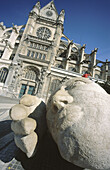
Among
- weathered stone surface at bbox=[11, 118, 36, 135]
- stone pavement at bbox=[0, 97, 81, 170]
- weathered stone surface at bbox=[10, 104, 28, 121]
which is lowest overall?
stone pavement at bbox=[0, 97, 81, 170]

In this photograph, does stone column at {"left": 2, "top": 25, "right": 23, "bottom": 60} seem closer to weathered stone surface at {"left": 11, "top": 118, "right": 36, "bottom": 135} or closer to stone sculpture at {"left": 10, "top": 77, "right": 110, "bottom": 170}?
weathered stone surface at {"left": 11, "top": 118, "right": 36, "bottom": 135}

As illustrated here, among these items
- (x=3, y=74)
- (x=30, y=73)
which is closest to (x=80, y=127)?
(x=30, y=73)

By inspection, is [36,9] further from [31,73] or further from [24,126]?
[24,126]

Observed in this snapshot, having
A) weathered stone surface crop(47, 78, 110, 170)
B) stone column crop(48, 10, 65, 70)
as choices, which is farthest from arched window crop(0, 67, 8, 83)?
weathered stone surface crop(47, 78, 110, 170)

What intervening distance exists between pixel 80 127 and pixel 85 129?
53 mm

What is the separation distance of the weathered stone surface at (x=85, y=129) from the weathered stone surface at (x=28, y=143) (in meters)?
0.35

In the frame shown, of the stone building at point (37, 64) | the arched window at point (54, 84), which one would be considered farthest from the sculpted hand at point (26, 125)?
the arched window at point (54, 84)

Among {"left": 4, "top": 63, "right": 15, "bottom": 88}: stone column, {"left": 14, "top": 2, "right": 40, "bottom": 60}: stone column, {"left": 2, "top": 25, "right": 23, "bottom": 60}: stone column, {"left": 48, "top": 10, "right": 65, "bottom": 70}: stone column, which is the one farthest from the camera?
{"left": 2, "top": 25, "right": 23, "bottom": 60}: stone column

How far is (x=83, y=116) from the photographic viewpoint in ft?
3.23

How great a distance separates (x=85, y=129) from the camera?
90 cm

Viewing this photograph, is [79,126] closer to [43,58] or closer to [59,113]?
[59,113]

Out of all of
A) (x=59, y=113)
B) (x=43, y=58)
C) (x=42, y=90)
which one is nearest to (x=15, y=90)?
(x=42, y=90)

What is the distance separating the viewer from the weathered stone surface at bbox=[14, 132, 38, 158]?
3.74ft

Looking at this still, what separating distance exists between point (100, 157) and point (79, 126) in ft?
1.13
